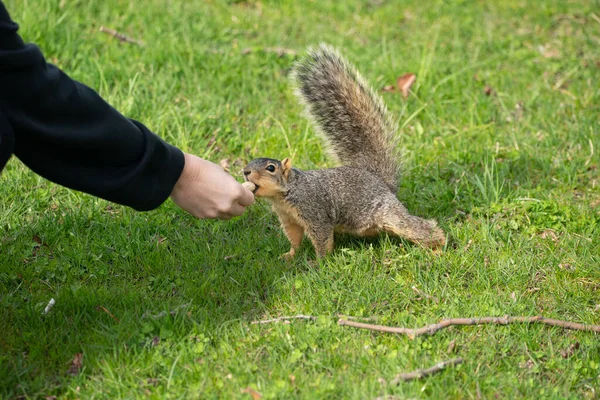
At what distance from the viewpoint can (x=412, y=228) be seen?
2.90 metres

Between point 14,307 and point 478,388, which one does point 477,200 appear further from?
point 14,307

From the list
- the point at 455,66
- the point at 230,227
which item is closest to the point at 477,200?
the point at 230,227

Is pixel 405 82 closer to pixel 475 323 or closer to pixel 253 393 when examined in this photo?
pixel 475 323

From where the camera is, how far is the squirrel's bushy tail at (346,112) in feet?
10.5

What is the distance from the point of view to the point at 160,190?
2.00 m

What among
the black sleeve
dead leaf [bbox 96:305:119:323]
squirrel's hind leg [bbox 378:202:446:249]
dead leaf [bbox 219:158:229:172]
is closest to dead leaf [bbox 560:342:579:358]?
squirrel's hind leg [bbox 378:202:446:249]

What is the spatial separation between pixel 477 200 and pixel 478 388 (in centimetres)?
133

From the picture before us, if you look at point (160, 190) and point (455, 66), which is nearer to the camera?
point (160, 190)

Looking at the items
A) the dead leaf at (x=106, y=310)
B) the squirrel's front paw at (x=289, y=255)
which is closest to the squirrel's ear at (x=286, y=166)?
the squirrel's front paw at (x=289, y=255)

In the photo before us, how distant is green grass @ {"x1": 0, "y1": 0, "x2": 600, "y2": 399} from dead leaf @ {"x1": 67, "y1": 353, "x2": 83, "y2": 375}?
19mm

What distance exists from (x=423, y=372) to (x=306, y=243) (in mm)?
1092

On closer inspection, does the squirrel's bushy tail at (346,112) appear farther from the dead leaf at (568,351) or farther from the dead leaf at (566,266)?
the dead leaf at (568,351)

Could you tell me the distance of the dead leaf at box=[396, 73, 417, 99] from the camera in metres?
4.11

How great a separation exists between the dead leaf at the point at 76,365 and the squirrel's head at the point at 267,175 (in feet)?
2.98
